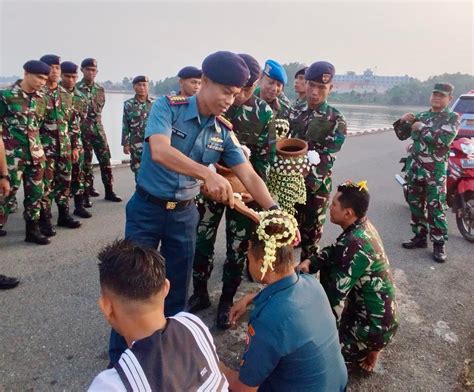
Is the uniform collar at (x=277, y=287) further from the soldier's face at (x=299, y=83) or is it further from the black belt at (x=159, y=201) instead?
the soldier's face at (x=299, y=83)

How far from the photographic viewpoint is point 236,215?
300 cm

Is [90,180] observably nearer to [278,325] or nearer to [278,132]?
[278,132]

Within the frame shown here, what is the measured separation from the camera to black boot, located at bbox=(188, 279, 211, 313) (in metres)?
3.17

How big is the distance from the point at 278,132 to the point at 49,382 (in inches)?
92.5

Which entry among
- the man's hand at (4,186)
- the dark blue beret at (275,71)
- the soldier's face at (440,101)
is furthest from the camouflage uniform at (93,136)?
the soldier's face at (440,101)

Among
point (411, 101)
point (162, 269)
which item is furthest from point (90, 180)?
point (411, 101)

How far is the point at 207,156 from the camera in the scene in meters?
2.25

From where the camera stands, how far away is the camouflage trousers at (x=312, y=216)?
364 centimetres

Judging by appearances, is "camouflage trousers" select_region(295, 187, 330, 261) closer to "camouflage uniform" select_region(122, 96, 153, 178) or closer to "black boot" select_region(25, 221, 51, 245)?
"black boot" select_region(25, 221, 51, 245)

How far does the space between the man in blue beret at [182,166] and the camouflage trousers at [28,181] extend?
2.31 metres

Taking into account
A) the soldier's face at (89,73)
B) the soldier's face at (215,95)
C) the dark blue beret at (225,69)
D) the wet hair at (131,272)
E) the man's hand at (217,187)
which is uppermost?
the dark blue beret at (225,69)

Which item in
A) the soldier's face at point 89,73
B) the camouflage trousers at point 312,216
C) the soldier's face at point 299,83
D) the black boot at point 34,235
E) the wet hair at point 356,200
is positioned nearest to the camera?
the wet hair at point 356,200

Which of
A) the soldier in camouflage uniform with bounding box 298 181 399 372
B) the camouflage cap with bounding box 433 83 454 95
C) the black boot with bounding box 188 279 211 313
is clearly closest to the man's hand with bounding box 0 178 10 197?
the black boot with bounding box 188 279 211 313

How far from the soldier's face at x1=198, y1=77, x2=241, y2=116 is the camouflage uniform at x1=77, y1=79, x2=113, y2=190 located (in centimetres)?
388
